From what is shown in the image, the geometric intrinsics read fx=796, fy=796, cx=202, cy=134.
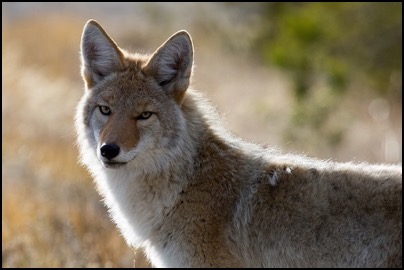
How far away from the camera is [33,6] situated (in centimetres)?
4178

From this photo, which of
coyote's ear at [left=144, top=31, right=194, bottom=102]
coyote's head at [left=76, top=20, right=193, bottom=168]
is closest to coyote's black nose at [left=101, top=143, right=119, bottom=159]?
coyote's head at [left=76, top=20, right=193, bottom=168]

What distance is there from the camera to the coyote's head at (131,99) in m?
5.46

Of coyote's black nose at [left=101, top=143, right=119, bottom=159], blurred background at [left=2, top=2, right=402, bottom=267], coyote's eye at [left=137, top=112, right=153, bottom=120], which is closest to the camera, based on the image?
coyote's black nose at [left=101, top=143, right=119, bottom=159]

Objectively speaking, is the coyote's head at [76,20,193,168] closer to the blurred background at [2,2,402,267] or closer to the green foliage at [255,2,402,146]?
the blurred background at [2,2,402,267]

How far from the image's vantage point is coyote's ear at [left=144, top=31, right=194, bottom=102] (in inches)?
227

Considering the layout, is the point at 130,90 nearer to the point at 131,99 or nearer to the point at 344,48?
the point at 131,99

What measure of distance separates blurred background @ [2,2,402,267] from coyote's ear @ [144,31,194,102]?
0.76m

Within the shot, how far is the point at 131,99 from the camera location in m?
5.64

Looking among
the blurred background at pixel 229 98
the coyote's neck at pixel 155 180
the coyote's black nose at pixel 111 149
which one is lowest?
the blurred background at pixel 229 98

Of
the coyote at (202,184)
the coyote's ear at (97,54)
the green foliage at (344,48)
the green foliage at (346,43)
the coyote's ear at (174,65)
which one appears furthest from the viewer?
the green foliage at (346,43)

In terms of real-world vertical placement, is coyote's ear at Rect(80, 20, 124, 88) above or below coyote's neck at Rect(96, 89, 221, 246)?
above

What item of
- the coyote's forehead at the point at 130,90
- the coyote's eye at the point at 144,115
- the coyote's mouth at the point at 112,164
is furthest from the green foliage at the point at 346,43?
the coyote's mouth at the point at 112,164

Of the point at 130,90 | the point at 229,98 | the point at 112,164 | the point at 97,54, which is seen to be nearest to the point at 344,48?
the point at 229,98

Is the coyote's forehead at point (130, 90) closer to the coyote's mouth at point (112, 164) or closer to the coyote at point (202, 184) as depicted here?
the coyote at point (202, 184)
